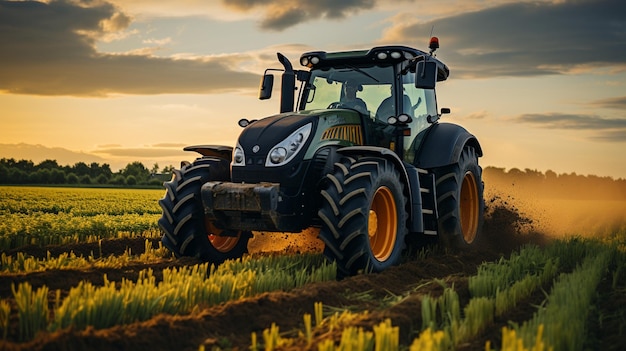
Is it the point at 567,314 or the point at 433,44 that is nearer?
the point at 567,314

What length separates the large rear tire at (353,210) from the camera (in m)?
8.17

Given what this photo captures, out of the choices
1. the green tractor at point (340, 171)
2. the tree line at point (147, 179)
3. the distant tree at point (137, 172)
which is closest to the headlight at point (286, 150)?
the green tractor at point (340, 171)

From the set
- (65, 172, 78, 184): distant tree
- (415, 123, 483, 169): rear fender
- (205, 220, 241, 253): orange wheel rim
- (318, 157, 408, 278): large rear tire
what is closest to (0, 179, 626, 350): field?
(318, 157, 408, 278): large rear tire

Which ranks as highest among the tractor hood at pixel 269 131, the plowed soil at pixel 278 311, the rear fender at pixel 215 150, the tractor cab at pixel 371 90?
the tractor cab at pixel 371 90

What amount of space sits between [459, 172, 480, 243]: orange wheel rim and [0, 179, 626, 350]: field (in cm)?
96

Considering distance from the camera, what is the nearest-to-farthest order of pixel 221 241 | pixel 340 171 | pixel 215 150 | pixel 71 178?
pixel 340 171 < pixel 221 241 < pixel 215 150 < pixel 71 178

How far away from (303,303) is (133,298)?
1545 mm

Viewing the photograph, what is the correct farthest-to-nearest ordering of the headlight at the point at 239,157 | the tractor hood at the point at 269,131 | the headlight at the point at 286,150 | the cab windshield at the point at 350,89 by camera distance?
the cab windshield at the point at 350,89
the headlight at the point at 239,157
the tractor hood at the point at 269,131
the headlight at the point at 286,150

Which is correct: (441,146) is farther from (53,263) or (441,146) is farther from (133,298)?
(133,298)

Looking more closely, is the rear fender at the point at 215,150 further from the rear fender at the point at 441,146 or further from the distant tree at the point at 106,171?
the distant tree at the point at 106,171

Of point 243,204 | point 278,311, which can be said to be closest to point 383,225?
point 243,204

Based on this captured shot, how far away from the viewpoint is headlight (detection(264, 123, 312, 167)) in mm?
8727

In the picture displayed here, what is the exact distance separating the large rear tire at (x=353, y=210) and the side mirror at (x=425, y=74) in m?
1.24

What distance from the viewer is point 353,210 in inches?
321
